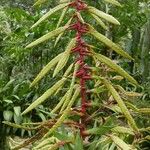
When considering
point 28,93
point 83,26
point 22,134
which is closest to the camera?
point 83,26

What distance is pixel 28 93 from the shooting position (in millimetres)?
6238

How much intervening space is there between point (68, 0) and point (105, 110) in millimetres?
346

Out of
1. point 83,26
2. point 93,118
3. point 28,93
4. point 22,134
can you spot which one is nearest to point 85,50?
point 83,26

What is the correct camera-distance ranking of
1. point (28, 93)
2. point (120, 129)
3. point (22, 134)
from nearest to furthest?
point (120, 129) → point (22, 134) → point (28, 93)

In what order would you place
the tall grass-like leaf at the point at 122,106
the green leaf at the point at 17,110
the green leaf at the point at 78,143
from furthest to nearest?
the green leaf at the point at 17,110 → the green leaf at the point at 78,143 → the tall grass-like leaf at the point at 122,106

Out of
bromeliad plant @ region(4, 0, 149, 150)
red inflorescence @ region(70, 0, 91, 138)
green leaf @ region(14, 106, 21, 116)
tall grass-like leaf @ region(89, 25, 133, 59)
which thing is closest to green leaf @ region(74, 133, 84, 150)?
Answer: bromeliad plant @ region(4, 0, 149, 150)

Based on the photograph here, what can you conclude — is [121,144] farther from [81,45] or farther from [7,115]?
[7,115]

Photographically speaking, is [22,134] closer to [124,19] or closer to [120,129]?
[124,19]

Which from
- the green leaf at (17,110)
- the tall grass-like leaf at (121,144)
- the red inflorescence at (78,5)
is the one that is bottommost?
the green leaf at (17,110)

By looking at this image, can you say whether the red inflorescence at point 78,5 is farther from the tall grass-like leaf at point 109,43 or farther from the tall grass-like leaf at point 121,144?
the tall grass-like leaf at point 121,144

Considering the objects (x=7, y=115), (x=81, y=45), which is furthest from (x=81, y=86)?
(x=7, y=115)

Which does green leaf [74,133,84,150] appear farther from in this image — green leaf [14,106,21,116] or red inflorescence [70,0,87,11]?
green leaf [14,106,21,116]

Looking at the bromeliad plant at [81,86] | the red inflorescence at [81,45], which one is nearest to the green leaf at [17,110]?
the bromeliad plant at [81,86]

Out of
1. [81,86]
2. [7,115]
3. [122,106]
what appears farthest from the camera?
[7,115]
